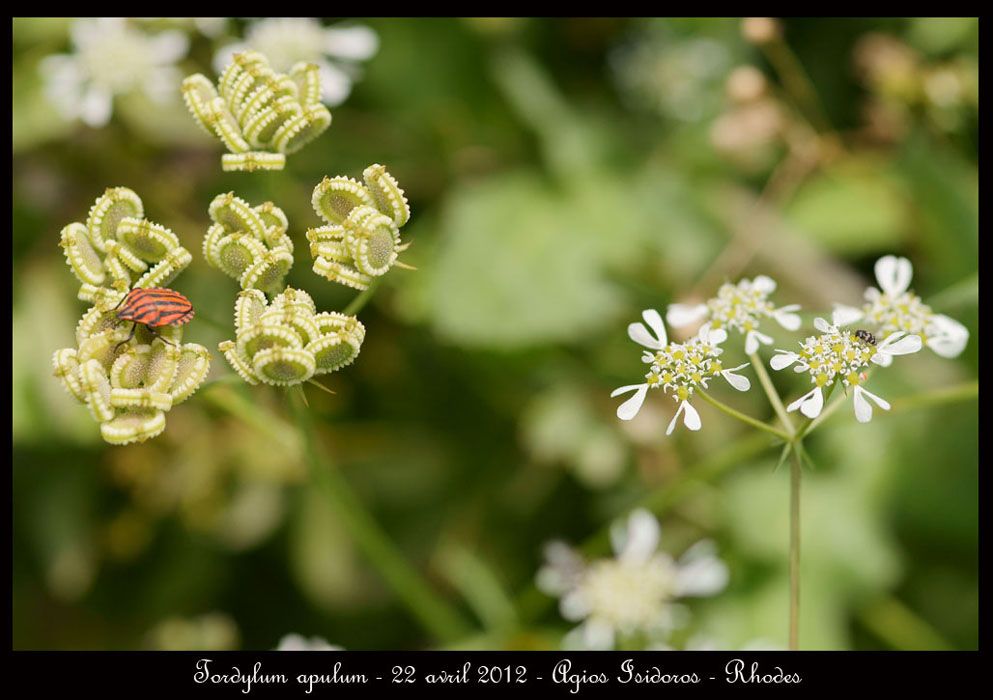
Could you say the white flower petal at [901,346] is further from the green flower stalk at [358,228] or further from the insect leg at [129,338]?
the insect leg at [129,338]

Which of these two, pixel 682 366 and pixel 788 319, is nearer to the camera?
pixel 682 366

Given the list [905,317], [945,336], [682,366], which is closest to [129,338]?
[682,366]

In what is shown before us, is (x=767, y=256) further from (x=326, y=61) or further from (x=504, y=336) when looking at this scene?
(x=326, y=61)

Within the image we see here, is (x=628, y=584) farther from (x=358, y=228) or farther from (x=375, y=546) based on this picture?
(x=358, y=228)

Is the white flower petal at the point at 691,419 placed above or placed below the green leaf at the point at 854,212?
below

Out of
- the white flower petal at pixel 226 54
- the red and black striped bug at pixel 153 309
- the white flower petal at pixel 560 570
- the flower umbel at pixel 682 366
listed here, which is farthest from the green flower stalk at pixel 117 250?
the white flower petal at pixel 560 570

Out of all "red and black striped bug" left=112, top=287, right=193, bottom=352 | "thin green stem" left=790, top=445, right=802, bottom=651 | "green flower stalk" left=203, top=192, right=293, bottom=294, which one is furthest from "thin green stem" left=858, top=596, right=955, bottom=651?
"red and black striped bug" left=112, top=287, right=193, bottom=352
